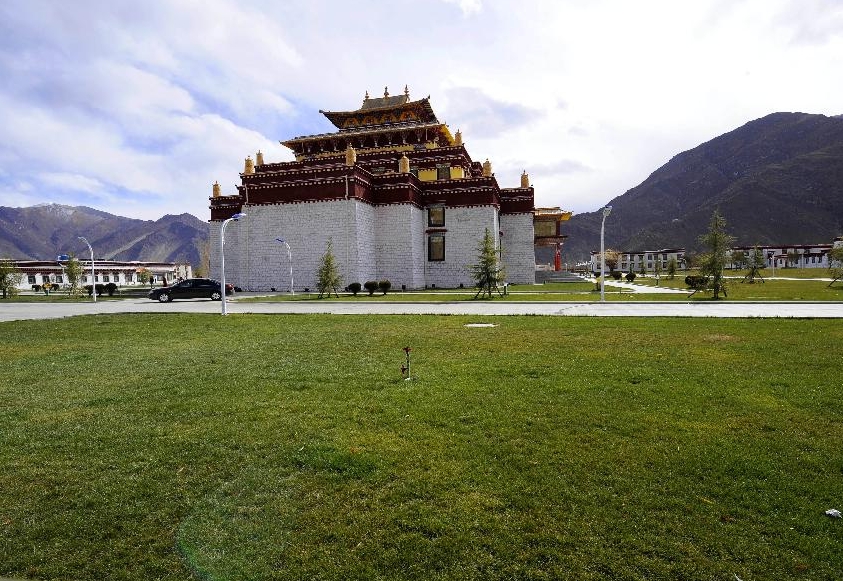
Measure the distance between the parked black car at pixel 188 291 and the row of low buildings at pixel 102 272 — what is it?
48.3 metres

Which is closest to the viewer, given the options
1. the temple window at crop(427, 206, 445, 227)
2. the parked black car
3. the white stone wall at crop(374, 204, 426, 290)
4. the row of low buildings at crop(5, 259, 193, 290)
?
A: the parked black car

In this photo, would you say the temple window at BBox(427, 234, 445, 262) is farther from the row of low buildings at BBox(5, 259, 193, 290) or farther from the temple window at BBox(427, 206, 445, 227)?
the row of low buildings at BBox(5, 259, 193, 290)

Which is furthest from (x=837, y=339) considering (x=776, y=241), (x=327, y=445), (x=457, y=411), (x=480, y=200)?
(x=776, y=241)

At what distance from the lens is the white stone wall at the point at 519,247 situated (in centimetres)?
4903

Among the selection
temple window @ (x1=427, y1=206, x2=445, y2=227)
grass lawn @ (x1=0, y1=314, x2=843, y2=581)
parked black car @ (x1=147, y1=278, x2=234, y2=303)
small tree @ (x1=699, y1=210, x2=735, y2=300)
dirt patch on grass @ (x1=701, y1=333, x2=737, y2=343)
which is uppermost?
temple window @ (x1=427, y1=206, x2=445, y2=227)

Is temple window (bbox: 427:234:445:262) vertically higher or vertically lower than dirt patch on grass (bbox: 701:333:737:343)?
higher

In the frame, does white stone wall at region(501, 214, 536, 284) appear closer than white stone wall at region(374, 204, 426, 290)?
No

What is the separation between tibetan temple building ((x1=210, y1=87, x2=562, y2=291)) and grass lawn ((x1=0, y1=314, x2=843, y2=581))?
3213cm

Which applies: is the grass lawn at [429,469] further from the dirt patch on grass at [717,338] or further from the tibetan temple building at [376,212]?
the tibetan temple building at [376,212]

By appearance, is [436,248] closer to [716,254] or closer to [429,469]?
[716,254]

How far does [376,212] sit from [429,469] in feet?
132

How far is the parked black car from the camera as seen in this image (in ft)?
98.9

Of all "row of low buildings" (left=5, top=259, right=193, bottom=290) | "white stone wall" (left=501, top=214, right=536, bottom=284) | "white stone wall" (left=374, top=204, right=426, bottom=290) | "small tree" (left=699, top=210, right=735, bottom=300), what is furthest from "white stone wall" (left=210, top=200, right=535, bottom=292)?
"row of low buildings" (left=5, top=259, right=193, bottom=290)

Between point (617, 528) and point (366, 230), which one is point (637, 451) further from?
point (366, 230)
